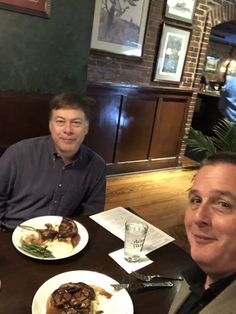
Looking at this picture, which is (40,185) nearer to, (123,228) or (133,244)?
(123,228)

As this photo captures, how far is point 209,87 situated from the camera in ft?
26.5

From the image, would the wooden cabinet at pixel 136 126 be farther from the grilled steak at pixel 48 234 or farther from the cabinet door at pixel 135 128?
the grilled steak at pixel 48 234

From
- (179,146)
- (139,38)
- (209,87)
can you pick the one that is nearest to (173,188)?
(179,146)

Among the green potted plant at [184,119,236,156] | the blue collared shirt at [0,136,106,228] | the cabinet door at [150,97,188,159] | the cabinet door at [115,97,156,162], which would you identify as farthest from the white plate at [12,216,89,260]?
the cabinet door at [150,97,188,159]

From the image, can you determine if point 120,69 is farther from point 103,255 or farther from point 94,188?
point 103,255

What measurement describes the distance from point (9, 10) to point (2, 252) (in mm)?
1433

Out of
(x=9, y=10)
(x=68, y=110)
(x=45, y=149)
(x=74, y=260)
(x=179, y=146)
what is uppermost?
(x=9, y=10)

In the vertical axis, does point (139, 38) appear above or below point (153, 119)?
above

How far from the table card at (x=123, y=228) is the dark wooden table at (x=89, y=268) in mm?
27

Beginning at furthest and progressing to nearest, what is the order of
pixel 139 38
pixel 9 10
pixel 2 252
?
pixel 139 38, pixel 9 10, pixel 2 252

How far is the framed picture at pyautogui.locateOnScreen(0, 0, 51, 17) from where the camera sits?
181 cm

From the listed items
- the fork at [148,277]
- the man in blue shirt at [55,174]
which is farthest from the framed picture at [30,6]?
the fork at [148,277]

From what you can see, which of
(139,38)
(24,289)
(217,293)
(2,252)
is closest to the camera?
(217,293)

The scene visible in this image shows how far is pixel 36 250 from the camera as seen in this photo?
3.52ft
